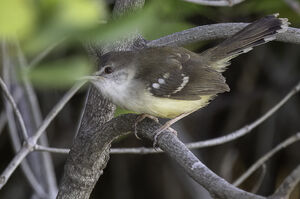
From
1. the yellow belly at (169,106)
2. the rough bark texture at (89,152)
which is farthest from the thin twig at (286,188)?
the yellow belly at (169,106)

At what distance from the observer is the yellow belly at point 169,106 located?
2.82 m

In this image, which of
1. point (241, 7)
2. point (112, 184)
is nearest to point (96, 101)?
point (241, 7)

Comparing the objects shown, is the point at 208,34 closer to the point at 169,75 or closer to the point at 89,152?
the point at 169,75

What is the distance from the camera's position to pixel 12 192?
19.6 feet

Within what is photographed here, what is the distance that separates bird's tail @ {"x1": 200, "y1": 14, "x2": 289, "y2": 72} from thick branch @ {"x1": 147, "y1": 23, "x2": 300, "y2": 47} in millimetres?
38

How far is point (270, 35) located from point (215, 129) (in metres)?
2.71

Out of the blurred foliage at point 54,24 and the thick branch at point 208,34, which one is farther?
the thick branch at point 208,34

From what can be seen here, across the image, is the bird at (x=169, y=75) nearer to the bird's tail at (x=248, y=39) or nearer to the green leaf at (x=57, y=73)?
the bird's tail at (x=248, y=39)

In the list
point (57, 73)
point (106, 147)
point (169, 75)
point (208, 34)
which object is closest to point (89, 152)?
point (106, 147)

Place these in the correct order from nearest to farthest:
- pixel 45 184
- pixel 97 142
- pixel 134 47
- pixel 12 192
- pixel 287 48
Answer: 1. pixel 97 142
2. pixel 134 47
3. pixel 45 184
4. pixel 287 48
5. pixel 12 192

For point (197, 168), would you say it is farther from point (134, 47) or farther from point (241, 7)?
point (241, 7)

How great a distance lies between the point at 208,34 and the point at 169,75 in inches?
12.8

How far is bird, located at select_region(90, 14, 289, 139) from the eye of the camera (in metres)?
2.93

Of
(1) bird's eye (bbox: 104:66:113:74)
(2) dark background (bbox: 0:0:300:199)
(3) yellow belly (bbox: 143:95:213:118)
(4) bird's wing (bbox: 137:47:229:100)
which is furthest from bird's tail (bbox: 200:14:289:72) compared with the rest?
(2) dark background (bbox: 0:0:300:199)
